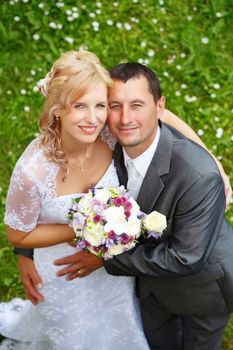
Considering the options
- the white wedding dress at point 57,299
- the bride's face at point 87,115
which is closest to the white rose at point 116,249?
the white wedding dress at point 57,299

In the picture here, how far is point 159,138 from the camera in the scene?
13.8 ft

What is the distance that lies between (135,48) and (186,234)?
388 centimetres

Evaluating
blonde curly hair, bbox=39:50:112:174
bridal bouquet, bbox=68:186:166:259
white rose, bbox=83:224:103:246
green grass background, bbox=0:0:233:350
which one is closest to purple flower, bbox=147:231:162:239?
bridal bouquet, bbox=68:186:166:259

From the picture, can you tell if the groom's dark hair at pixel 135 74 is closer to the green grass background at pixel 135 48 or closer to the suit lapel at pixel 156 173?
the suit lapel at pixel 156 173

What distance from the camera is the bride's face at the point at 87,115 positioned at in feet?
13.0

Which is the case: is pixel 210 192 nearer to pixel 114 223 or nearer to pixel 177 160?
pixel 177 160

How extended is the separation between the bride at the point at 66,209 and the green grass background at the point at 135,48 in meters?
2.35

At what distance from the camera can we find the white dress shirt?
425cm

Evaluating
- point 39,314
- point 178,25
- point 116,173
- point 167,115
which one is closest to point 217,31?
point 178,25

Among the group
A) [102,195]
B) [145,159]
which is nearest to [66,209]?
[102,195]

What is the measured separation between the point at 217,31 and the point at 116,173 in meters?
3.79

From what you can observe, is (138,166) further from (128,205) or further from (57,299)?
(57,299)

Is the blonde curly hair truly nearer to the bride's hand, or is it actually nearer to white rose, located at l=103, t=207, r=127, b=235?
white rose, located at l=103, t=207, r=127, b=235

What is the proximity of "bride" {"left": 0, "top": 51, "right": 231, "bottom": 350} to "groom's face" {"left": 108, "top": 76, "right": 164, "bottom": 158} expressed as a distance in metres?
0.08
